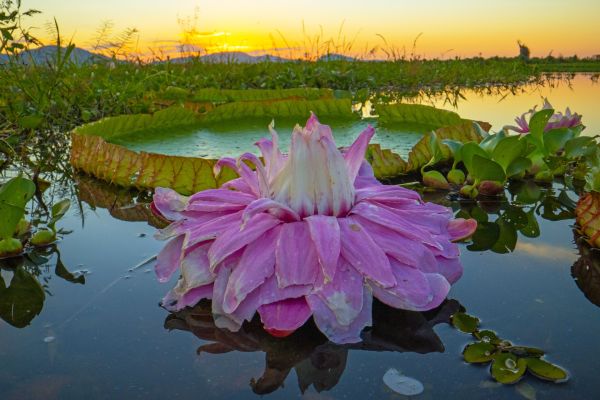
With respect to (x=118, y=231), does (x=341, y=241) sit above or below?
above

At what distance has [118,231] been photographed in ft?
5.15

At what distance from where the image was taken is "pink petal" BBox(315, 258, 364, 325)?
0.89 metres

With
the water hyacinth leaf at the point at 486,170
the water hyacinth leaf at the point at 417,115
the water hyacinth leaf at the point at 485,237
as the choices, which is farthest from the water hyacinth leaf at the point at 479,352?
the water hyacinth leaf at the point at 417,115

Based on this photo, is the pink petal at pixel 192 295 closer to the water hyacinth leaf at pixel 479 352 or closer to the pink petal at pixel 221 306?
the pink petal at pixel 221 306

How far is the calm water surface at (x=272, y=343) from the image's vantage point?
832 mm

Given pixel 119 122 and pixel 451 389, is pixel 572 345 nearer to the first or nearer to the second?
pixel 451 389

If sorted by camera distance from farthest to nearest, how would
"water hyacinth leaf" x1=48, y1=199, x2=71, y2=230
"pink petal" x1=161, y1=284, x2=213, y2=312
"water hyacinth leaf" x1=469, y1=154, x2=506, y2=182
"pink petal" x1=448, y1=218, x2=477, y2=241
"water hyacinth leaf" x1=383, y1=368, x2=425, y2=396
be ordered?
1. "water hyacinth leaf" x1=469, y1=154, x2=506, y2=182
2. "water hyacinth leaf" x1=48, y1=199, x2=71, y2=230
3. "pink petal" x1=448, y1=218, x2=477, y2=241
4. "pink petal" x1=161, y1=284, x2=213, y2=312
5. "water hyacinth leaf" x1=383, y1=368, x2=425, y2=396

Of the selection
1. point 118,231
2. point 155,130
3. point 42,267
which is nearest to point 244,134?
point 155,130

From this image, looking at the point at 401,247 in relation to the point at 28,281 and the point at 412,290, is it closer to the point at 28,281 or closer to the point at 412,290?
the point at 412,290

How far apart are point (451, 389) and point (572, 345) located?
257 millimetres

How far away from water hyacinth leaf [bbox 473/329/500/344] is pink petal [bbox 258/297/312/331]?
282 mm

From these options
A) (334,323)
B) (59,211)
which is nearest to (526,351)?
(334,323)

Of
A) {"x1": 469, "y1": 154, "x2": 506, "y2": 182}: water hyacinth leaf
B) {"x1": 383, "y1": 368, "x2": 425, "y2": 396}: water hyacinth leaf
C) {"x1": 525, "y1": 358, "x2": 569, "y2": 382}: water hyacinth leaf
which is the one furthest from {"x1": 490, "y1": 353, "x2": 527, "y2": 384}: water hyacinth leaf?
{"x1": 469, "y1": 154, "x2": 506, "y2": 182}: water hyacinth leaf

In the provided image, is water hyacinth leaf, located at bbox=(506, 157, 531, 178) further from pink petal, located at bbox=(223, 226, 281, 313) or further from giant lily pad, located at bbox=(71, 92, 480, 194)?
pink petal, located at bbox=(223, 226, 281, 313)
